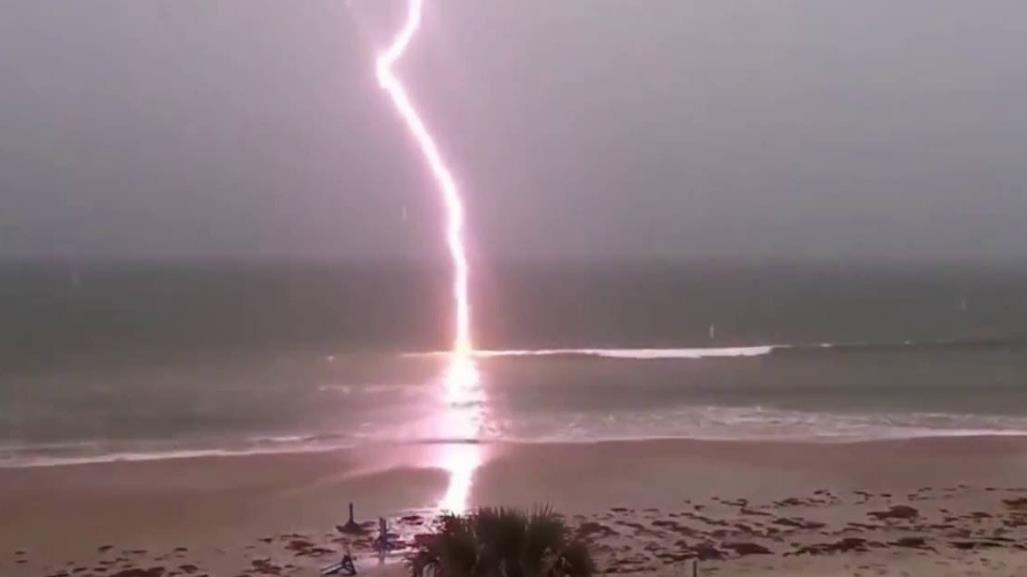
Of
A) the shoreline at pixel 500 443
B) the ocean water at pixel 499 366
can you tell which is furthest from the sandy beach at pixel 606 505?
the ocean water at pixel 499 366

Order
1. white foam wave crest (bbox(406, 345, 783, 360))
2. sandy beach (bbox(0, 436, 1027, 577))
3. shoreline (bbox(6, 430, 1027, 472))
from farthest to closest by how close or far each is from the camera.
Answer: white foam wave crest (bbox(406, 345, 783, 360)) → shoreline (bbox(6, 430, 1027, 472)) → sandy beach (bbox(0, 436, 1027, 577))

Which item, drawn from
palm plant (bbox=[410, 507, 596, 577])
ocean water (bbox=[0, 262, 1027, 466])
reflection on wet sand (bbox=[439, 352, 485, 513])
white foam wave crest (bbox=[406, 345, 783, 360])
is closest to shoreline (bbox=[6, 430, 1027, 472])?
ocean water (bbox=[0, 262, 1027, 466])

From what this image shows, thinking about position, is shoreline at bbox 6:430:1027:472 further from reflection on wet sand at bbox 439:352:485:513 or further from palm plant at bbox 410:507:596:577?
palm plant at bbox 410:507:596:577

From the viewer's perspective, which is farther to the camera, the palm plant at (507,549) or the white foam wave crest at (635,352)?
the white foam wave crest at (635,352)

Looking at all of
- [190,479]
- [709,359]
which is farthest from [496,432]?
[709,359]

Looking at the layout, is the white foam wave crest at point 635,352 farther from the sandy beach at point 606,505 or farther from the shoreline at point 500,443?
the sandy beach at point 606,505

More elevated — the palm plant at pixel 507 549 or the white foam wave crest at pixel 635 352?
the white foam wave crest at pixel 635 352

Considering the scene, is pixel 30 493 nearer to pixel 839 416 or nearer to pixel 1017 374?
pixel 839 416

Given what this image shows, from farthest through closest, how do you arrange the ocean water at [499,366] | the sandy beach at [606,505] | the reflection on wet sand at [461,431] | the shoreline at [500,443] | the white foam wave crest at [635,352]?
the white foam wave crest at [635,352] → the ocean water at [499,366] → the shoreline at [500,443] → the reflection on wet sand at [461,431] → the sandy beach at [606,505]
